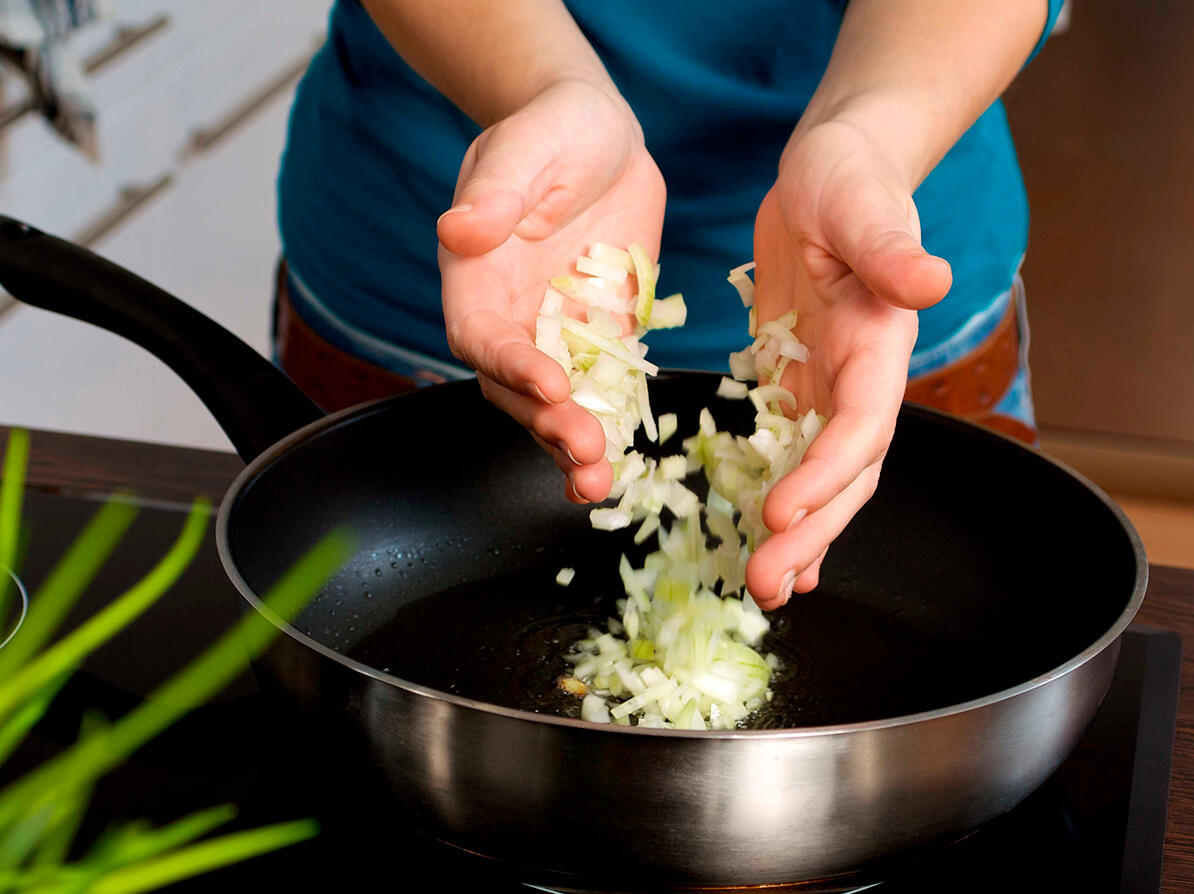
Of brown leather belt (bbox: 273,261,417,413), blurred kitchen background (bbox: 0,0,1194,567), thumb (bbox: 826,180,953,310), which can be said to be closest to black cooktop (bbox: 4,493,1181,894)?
thumb (bbox: 826,180,953,310)

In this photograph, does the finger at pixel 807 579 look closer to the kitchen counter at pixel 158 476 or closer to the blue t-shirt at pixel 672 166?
the kitchen counter at pixel 158 476

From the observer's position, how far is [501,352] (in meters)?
0.67

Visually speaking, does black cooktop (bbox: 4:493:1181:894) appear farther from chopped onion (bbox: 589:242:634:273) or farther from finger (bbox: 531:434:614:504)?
chopped onion (bbox: 589:242:634:273)

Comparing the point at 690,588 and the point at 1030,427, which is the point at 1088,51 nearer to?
the point at 1030,427

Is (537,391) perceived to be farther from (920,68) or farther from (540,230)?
(920,68)

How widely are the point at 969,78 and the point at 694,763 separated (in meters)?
0.60

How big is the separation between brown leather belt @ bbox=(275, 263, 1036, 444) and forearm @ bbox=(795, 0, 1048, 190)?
0.27 meters

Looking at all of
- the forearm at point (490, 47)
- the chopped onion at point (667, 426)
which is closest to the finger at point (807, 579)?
the chopped onion at point (667, 426)

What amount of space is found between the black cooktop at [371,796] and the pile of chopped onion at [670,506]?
0.15 meters

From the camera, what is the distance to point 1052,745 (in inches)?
21.1

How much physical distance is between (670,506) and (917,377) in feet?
1.14

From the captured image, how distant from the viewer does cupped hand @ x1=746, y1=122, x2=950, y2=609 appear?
0.61 meters

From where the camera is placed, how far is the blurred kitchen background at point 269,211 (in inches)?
83.1

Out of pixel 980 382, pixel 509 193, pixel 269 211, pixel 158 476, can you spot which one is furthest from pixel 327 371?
pixel 269 211
